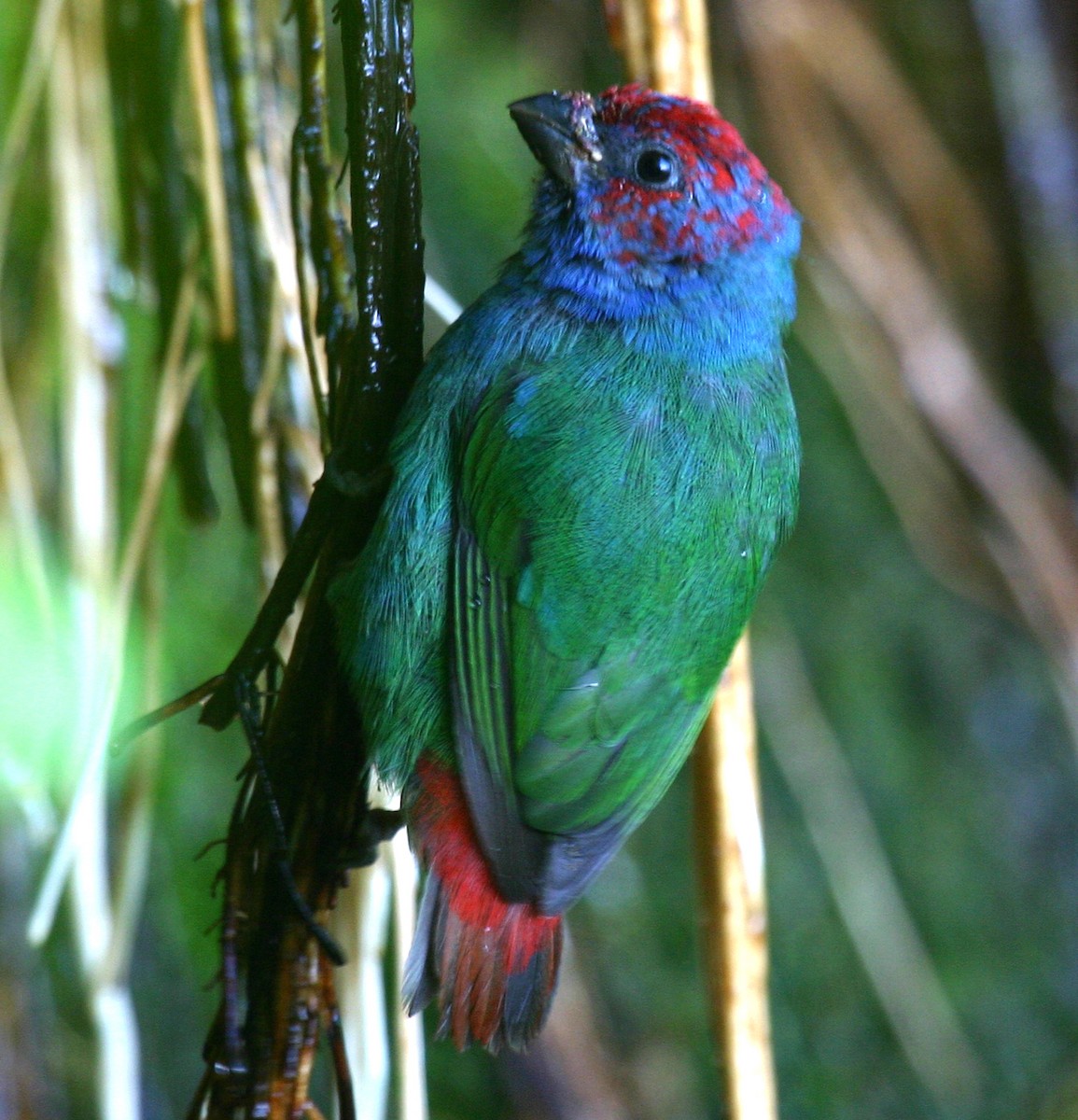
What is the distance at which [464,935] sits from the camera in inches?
58.9

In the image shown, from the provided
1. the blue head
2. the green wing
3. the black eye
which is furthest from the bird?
the black eye

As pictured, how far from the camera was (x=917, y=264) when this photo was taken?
105 inches

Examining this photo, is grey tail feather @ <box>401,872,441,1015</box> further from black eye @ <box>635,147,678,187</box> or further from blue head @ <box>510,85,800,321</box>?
black eye @ <box>635,147,678,187</box>

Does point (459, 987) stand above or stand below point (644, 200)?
below

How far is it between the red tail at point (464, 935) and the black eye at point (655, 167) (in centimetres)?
83

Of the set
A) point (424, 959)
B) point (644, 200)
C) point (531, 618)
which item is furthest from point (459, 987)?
point (644, 200)

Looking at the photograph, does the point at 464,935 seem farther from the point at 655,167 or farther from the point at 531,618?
the point at 655,167

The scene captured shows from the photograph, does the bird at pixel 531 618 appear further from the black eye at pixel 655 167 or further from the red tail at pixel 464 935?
the black eye at pixel 655 167

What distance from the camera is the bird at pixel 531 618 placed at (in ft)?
4.81

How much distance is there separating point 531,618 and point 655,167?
0.66 meters

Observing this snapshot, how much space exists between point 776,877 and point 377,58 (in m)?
2.73

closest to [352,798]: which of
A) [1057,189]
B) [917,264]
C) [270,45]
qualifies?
[270,45]

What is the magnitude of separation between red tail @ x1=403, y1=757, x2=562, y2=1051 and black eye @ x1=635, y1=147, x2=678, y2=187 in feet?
2.73

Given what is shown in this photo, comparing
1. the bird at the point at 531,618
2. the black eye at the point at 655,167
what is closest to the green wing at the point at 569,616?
the bird at the point at 531,618
